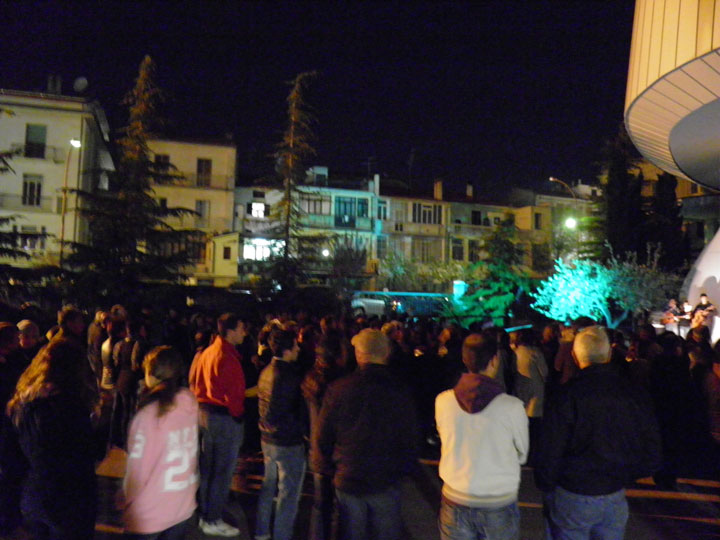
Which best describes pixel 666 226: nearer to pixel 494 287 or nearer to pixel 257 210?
pixel 494 287

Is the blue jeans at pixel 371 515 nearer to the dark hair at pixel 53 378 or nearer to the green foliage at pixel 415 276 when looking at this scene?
the dark hair at pixel 53 378

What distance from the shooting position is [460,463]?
408 cm

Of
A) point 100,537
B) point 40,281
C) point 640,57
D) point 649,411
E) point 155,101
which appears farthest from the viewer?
point 155,101

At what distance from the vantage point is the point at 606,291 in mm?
29984

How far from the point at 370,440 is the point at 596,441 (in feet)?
4.69

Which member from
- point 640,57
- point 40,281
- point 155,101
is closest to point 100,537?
point 640,57

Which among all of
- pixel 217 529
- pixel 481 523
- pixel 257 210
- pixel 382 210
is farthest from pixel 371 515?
pixel 382 210

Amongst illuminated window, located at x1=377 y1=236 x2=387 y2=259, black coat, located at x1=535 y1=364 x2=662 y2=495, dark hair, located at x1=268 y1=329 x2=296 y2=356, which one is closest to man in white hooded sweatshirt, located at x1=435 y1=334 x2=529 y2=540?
black coat, located at x1=535 y1=364 x2=662 y2=495

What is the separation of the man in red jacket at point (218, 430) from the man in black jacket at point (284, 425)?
0.47 metres

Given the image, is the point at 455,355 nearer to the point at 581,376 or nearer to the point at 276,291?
the point at 581,376

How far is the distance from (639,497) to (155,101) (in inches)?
812

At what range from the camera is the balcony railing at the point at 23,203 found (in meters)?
38.5

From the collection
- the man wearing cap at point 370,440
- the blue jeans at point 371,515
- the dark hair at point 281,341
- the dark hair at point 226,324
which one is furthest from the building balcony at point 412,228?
the blue jeans at point 371,515

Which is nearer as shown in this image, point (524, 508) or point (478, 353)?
point (478, 353)
